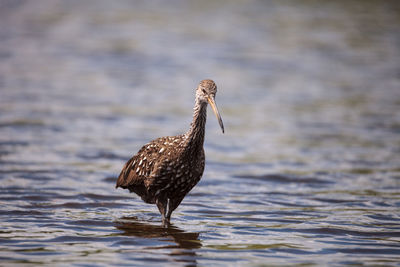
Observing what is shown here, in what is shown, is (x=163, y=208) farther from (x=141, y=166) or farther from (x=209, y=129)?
(x=209, y=129)

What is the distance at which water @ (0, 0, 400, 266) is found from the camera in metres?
8.39

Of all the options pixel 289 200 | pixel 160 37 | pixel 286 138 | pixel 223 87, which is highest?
pixel 160 37

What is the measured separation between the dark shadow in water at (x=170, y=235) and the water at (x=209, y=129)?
0.11 ft


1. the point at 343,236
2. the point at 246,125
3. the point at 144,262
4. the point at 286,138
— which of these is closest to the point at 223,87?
the point at 246,125

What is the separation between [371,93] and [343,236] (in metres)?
11.5

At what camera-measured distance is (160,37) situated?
26484 mm

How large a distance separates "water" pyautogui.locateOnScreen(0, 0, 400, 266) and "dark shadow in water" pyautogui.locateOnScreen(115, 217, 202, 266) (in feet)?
0.11

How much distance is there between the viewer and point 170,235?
8609 millimetres

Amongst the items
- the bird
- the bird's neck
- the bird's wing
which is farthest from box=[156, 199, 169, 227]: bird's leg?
the bird's neck

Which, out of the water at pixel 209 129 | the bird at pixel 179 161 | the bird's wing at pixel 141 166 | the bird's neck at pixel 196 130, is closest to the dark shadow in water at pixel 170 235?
the water at pixel 209 129

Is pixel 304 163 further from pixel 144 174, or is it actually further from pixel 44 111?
pixel 44 111

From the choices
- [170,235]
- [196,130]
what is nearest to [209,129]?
[170,235]

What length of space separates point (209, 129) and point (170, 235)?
727 cm

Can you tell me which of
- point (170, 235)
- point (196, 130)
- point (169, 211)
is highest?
point (196, 130)
